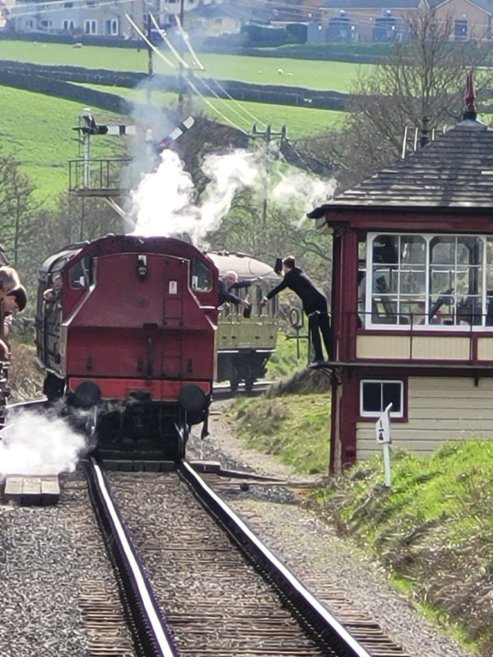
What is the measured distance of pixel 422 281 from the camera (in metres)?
21.5

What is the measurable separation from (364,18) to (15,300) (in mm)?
118945

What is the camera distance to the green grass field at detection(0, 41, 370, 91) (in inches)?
3206

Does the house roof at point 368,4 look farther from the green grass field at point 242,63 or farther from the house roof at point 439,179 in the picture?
the house roof at point 439,179

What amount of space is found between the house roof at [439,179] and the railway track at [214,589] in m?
5.01

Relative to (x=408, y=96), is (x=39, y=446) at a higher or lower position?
lower

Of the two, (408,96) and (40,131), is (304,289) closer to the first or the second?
(408,96)

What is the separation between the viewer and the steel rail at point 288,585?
390 inches

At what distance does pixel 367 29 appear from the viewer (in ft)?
412

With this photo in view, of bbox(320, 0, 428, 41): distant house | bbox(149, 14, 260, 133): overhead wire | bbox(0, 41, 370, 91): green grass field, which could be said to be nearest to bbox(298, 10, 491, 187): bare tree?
bbox(149, 14, 260, 133): overhead wire

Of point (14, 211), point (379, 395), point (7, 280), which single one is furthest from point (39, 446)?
point (14, 211)

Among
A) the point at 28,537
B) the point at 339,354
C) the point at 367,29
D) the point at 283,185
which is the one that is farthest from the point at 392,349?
the point at 367,29

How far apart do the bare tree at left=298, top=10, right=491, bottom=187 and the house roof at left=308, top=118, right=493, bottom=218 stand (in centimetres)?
1832

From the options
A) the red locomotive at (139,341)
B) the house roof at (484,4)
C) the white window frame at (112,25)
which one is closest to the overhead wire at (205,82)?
the red locomotive at (139,341)

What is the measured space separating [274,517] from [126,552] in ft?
12.8
